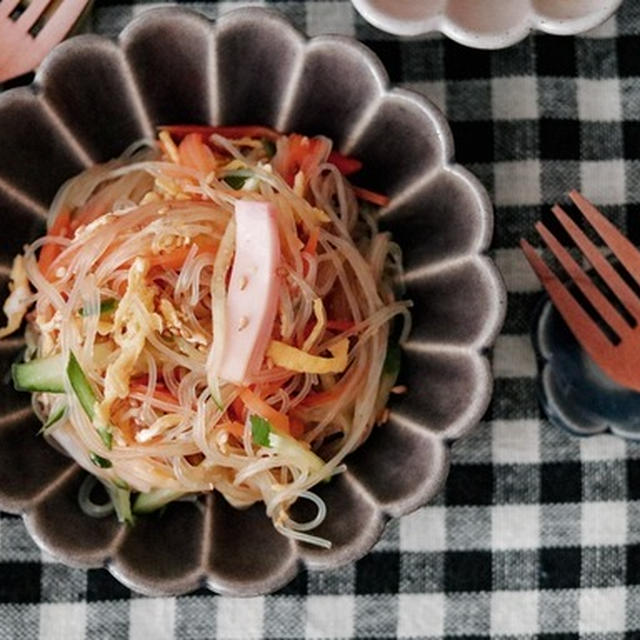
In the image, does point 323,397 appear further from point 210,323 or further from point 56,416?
point 56,416

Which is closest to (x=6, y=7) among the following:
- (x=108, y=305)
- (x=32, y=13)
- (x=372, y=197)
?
(x=32, y=13)

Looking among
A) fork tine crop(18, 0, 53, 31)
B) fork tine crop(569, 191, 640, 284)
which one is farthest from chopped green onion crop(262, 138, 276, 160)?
fork tine crop(569, 191, 640, 284)

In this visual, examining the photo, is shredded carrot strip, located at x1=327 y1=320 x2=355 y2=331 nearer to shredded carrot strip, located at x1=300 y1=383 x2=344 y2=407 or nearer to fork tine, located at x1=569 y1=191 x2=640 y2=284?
shredded carrot strip, located at x1=300 y1=383 x2=344 y2=407

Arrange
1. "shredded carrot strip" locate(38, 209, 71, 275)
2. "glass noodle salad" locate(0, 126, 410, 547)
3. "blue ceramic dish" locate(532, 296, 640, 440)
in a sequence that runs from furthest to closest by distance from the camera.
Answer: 1. "blue ceramic dish" locate(532, 296, 640, 440)
2. "shredded carrot strip" locate(38, 209, 71, 275)
3. "glass noodle salad" locate(0, 126, 410, 547)

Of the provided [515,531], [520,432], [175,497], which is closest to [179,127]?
[175,497]

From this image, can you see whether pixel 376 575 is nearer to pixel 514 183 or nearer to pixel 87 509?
pixel 87 509

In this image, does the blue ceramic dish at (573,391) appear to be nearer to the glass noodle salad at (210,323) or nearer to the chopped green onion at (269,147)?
the glass noodle salad at (210,323)
